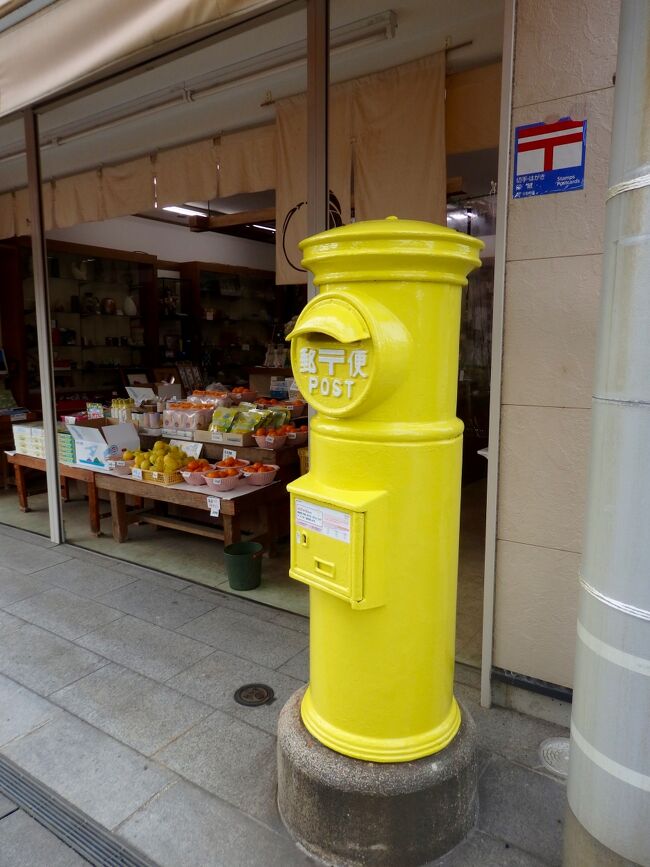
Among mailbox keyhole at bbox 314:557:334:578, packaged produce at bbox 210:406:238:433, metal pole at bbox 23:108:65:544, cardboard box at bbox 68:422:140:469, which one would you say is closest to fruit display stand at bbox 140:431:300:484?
packaged produce at bbox 210:406:238:433

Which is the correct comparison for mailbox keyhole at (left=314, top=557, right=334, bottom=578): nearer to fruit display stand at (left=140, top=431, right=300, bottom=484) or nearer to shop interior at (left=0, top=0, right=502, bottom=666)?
shop interior at (left=0, top=0, right=502, bottom=666)

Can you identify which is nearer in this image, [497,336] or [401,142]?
[497,336]

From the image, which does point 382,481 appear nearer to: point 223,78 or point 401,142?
point 401,142

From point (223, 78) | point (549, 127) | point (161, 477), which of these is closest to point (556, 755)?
point (549, 127)

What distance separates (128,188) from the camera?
5895 millimetres

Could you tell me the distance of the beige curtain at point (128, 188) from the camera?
225 inches

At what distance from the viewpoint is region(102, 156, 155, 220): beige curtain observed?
18.7ft

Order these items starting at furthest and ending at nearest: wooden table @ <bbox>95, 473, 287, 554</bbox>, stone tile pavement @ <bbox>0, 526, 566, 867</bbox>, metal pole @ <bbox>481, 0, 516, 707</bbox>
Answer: wooden table @ <bbox>95, 473, 287, 554</bbox> → metal pole @ <bbox>481, 0, 516, 707</bbox> → stone tile pavement @ <bbox>0, 526, 566, 867</bbox>

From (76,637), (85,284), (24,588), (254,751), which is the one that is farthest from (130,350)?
(254,751)

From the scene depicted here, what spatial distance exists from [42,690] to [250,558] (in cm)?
147

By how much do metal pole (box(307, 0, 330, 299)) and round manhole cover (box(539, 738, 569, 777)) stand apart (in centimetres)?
260

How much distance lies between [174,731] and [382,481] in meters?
1.64

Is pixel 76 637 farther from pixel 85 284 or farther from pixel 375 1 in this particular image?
pixel 85 284

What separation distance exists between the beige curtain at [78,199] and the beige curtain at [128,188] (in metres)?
0.10
